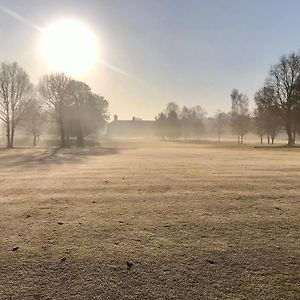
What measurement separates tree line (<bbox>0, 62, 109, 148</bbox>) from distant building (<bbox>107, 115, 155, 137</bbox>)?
356 ft

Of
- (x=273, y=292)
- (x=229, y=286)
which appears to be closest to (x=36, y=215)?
(x=229, y=286)

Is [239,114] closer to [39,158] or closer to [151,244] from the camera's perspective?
[39,158]

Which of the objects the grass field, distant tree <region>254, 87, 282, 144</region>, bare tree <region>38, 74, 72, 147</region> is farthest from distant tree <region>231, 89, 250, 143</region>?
the grass field

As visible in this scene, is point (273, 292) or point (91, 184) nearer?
point (273, 292)

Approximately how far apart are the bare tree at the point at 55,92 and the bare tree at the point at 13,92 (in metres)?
5.09

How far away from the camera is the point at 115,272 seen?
5.04 metres

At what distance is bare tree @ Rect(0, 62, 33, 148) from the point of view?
52.3m

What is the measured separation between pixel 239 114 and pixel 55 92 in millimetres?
47000

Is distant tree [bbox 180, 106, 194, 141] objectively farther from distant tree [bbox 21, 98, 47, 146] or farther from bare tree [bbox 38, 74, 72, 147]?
bare tree [bbox 38, 74, 72, 147]

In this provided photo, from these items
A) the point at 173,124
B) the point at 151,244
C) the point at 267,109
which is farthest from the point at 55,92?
the point at 173,124

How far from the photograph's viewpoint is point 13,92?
5291cm

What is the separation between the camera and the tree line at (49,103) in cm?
4978

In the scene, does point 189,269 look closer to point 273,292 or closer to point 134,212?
point 273,292

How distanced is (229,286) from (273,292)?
62 cm
